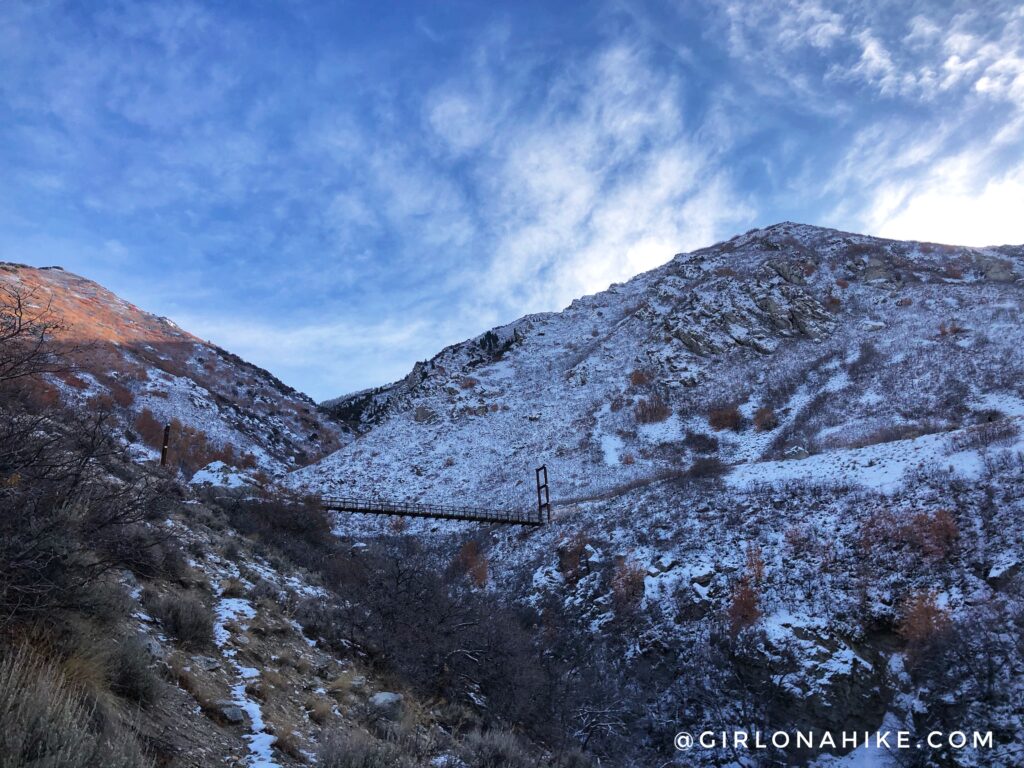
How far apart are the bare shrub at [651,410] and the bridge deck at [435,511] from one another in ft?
42.9

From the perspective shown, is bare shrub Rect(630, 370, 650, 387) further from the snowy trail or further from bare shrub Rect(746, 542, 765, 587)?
the snowy trail

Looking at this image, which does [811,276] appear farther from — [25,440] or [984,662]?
[25,440]

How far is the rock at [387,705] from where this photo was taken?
7.85 metres

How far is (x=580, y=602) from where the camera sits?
19.3 m

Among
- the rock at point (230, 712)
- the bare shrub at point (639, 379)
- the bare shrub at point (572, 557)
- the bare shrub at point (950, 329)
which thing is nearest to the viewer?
the rock at point (230, 712)

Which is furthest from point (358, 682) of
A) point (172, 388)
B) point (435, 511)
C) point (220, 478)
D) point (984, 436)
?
point (172, 388)

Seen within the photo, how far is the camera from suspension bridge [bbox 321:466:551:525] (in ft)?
94.0

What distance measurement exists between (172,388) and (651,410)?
3908 cm

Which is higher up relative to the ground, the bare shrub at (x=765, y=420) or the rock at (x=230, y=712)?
the bare shrub at (x=765, y=420)

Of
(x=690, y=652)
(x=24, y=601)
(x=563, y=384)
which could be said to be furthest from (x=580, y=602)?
(x=563, y=384)

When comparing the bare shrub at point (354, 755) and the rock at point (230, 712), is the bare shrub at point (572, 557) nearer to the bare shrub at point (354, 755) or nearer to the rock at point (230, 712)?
the bare shrub at point (354, 755)

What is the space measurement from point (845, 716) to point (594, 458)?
24.7 meters

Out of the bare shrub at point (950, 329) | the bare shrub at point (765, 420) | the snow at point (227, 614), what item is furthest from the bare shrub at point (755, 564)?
the bare shrub at point (950, 329)

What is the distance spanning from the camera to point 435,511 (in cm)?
3284
